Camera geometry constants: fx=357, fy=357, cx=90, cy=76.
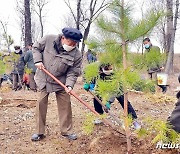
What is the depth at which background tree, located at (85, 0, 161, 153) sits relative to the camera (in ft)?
11.8

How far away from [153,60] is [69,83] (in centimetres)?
111

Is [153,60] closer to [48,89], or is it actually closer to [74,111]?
[48,89]

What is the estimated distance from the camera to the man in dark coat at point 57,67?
444cm

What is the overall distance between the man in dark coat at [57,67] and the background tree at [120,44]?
607 mm

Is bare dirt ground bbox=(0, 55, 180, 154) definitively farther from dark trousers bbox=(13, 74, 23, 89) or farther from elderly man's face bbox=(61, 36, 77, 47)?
dark trousers bbox=(13, 74, 23, 89)

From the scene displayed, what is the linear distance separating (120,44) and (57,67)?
39.8 inches

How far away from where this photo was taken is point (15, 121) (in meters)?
5.76

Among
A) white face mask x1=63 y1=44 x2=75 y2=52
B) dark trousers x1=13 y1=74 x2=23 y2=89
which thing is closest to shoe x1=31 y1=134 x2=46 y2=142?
white face mask x1=63 y1=44 x2=75 y2=52

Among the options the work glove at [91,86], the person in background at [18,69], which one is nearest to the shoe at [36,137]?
the work glove at [91,86]

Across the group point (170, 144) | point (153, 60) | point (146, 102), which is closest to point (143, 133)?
point (170, 144)

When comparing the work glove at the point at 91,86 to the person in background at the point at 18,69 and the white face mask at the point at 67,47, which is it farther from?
the person in background at the point at 18,69

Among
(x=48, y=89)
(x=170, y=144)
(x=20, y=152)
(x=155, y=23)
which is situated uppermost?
(x=155, y=23)

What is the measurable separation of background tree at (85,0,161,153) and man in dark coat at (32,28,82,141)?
607mm

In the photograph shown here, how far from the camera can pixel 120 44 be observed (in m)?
3.82
